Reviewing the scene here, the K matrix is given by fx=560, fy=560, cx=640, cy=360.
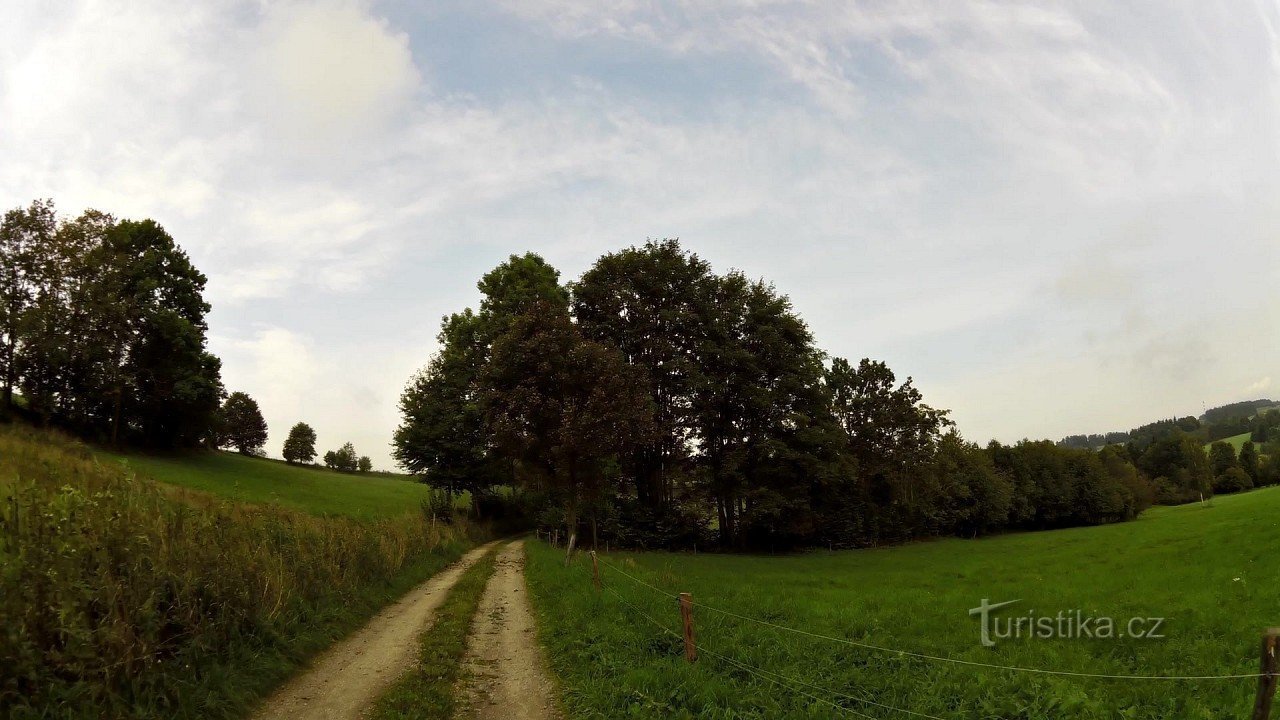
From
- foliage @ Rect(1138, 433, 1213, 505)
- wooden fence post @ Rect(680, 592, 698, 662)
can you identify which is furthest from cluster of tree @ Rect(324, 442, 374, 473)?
foliage @ Rect(1138, 433, 1213, 505)

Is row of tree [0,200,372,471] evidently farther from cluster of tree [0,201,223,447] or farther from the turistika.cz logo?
the turistika.cz logo

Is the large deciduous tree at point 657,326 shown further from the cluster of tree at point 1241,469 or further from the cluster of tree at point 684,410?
the cluster of tree at point 1241,469

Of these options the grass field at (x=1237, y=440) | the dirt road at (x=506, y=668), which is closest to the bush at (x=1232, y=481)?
the grass field at (x=1237, y=440)

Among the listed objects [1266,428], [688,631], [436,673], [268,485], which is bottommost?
[268,485]

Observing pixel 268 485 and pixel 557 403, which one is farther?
pixel 268 485

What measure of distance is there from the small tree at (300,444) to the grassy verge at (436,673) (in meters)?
93.7

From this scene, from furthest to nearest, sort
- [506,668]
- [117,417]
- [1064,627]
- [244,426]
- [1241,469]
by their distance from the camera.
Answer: [1241,469], [244,426], [117,417], [1064,627], [506,668]

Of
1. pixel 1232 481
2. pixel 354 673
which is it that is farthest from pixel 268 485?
pixel 1232 481

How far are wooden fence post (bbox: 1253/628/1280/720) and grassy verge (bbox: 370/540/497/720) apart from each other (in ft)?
31.1

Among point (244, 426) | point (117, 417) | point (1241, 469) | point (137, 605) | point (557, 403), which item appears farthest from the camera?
point (1241, 469)

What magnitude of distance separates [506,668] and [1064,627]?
1180 cm

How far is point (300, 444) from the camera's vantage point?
311ft

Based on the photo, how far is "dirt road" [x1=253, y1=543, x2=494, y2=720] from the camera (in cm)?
808

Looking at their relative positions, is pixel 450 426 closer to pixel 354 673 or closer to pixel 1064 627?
pixel 354 673
